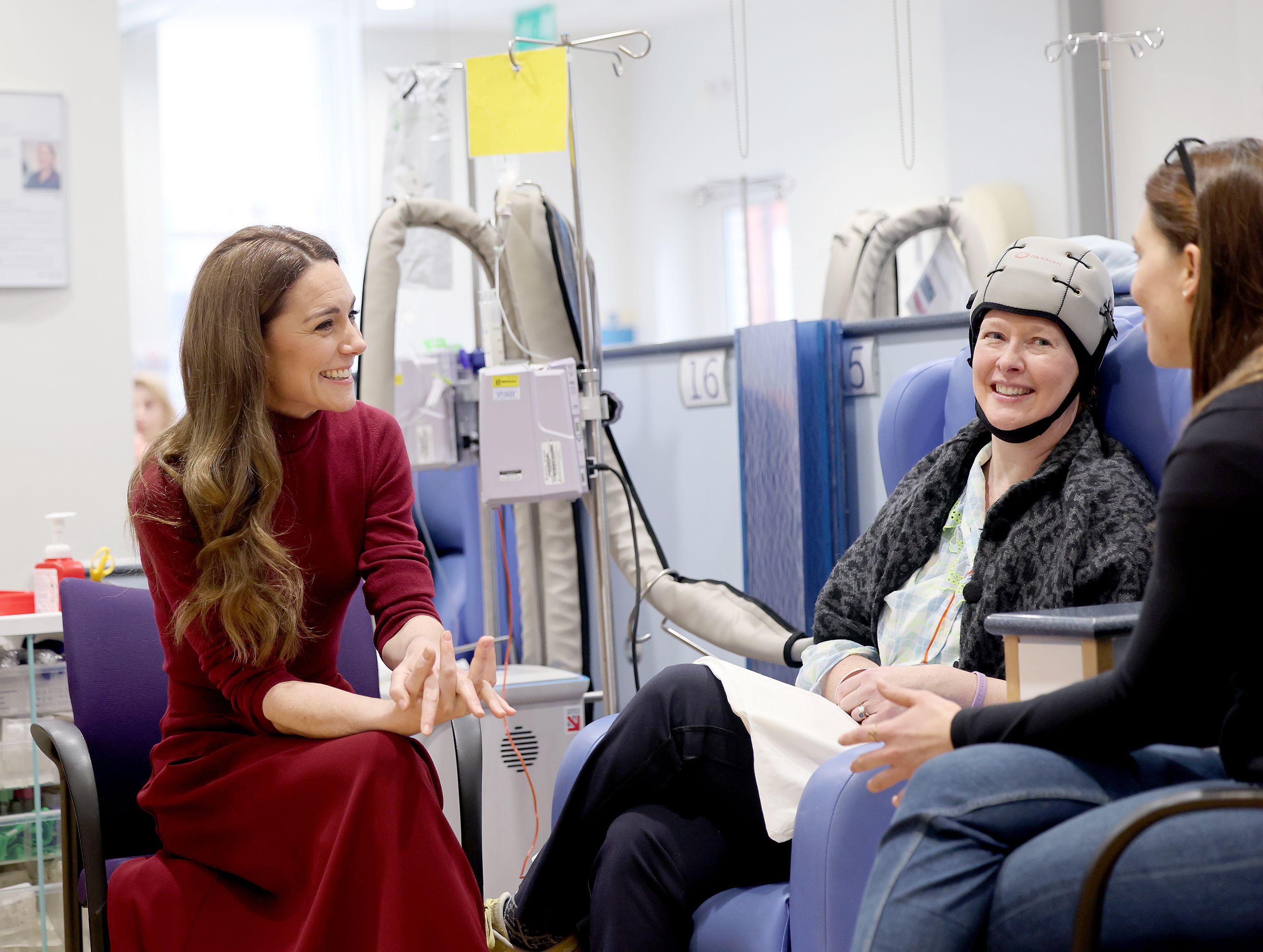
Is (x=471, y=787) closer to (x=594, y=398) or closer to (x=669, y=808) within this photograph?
(x=669, y=808)

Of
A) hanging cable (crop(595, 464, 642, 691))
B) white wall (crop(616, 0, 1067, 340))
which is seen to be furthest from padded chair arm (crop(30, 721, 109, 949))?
white wall (crop(616, 0, 1067, 340))

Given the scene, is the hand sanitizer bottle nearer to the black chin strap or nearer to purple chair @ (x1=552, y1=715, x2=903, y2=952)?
purple chair @ (x1=552, y1=715, x2=903, y2=952)

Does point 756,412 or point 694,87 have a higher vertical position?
point 694,87

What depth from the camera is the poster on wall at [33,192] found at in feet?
10.6

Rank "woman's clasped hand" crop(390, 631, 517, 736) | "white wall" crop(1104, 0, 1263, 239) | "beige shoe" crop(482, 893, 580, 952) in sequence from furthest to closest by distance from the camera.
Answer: "white wall" crop(1104, 0, 1263, 239) → "beige shoe" crop(482, 893, 580, 952) → "woman's clasped hand" crop(390, 631, 517, 736)

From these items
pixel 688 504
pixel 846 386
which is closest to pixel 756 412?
pixel 846 386

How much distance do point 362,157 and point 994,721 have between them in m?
6.23

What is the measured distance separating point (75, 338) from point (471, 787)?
6.98 ft

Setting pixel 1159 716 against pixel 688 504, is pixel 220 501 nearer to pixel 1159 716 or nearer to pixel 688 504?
pixel 1159 716

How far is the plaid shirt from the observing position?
6.02 feet

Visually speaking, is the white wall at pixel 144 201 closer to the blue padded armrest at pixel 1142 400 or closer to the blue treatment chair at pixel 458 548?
the blue treatment chair at pixel 458 548

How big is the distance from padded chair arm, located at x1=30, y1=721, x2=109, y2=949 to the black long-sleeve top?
117 cm

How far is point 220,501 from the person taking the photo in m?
1.65

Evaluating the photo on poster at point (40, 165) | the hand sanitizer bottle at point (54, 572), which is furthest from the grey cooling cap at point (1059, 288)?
the photo on poster at point (40, 165)
